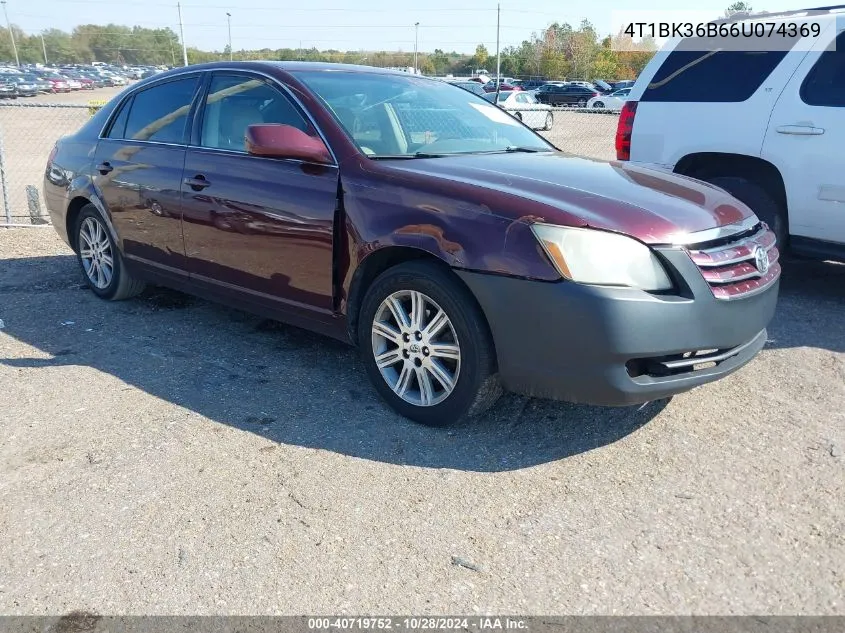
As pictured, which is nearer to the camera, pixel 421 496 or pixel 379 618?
pixel 379 618

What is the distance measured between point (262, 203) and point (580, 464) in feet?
7.22

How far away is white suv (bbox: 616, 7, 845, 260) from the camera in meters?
5.29

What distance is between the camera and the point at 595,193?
3.40m

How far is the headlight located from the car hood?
0.15 ft

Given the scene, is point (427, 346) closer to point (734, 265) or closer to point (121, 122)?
point (734, 265)

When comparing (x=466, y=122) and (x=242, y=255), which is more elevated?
(x=466, y=122)

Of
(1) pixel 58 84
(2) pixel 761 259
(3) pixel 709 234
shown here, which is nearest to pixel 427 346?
(3) pixel 709 234

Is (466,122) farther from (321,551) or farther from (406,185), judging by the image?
(321,551)

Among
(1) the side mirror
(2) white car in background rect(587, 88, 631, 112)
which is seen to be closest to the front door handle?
(1) the side mirror

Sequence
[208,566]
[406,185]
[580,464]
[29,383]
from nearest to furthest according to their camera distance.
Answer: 1. [208,566]
2. [580,464]
3. [406,185]
4. [29,383]

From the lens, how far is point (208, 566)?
2.64 meters

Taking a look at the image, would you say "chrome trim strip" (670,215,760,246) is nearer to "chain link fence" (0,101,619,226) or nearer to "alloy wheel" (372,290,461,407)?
"alloy wheel" (372,290,461,407)

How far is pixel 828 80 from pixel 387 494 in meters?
4.52

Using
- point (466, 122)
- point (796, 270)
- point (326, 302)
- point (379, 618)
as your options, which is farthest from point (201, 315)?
point (796, 270)
